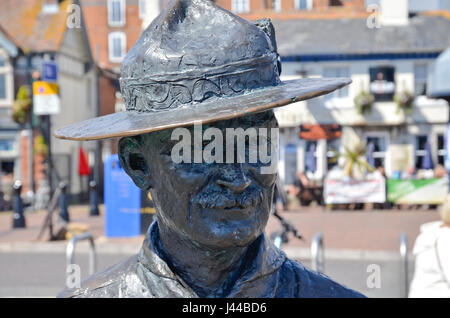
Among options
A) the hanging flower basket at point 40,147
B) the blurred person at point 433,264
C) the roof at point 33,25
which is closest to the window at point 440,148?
the hanging flower basket at point 40,147

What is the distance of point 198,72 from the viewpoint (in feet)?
5.11

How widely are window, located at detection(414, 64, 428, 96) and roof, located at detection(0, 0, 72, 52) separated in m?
13.8

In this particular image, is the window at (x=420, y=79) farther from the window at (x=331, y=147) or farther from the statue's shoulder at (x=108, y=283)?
the statue's shoulder at (x=108, y=283)

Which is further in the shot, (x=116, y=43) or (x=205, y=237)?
(x=116, y=43)

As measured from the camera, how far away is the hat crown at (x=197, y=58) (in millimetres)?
1561

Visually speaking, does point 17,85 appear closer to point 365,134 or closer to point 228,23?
point 365,134

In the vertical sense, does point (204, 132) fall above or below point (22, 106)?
below

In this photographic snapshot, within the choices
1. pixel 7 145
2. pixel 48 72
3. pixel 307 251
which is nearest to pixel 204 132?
pixel 307 251

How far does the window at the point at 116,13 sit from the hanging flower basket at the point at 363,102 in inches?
1021

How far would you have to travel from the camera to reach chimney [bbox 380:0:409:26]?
85.8ft

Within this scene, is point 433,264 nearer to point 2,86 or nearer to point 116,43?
point 2,86

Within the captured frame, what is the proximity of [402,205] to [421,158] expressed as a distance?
21.3 ft

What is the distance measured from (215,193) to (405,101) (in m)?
24.3

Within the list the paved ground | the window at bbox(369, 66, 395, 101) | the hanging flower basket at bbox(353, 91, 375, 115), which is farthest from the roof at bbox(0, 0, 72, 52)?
the window at bbox(369, 66, 395, 101)
